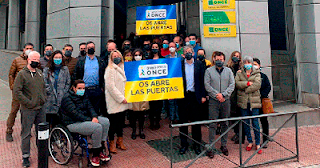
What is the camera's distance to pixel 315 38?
332 inches

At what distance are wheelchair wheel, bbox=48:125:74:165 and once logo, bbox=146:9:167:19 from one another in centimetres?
406

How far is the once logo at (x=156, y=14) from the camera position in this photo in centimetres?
723

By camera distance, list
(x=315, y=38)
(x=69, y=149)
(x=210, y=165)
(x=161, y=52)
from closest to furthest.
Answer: (x=69, y=149) < (x=210, y=165) < (x=161, y=52) < (x=315, y=38)

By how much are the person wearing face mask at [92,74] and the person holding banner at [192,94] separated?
76.1 inches

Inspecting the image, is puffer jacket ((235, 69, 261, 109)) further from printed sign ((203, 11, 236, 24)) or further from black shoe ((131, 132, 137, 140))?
black shoe ((131, 132, 137, 140))

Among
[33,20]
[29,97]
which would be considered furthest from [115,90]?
[33,20]

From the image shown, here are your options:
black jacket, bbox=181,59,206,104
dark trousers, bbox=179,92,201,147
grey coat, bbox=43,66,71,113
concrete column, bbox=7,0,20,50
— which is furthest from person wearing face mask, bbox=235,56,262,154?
concrete column, bbox=7,0,20,50

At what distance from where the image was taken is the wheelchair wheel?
4.61m

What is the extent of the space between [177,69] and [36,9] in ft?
39.3

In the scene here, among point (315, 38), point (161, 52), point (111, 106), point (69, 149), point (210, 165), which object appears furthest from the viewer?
point (315, 38)

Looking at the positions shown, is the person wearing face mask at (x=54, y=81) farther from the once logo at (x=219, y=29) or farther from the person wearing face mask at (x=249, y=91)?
the once logo at (x=219, y=29)

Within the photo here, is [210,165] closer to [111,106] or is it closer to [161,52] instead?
[111,106]

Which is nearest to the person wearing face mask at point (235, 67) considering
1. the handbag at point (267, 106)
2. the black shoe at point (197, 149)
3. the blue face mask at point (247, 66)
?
the blue face mask at point (247, 66)

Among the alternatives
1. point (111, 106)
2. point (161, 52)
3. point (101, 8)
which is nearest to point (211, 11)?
point (161, 52)
